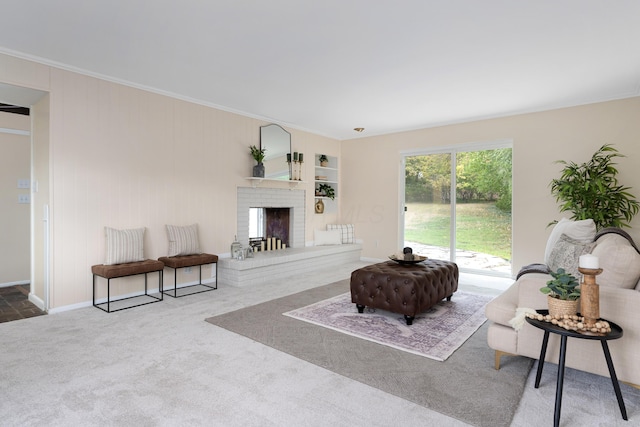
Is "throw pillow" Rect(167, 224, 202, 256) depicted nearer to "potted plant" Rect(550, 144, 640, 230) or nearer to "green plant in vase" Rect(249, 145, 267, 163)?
"green plant in vase" Rect(249, 145, 267, 163)

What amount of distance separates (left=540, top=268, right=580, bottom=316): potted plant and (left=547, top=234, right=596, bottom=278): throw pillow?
102 cm

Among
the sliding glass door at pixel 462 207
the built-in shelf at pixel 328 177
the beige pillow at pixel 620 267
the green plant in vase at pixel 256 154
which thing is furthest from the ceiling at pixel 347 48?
the built-in shelf at pixel 328 177

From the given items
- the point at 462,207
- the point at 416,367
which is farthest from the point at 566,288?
the point at 462,207

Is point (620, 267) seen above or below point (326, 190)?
below

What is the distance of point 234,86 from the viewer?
4.24 m

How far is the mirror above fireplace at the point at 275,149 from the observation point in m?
5.82

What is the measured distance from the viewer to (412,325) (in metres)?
3.28

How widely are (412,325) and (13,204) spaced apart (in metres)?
5.37

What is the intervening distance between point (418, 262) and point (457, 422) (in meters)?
2.16

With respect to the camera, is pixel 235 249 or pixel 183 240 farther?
pixel 235 249

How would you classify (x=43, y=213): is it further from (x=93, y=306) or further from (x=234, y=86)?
(x=234, y=86)

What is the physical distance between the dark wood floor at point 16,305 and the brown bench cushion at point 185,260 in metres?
1.26

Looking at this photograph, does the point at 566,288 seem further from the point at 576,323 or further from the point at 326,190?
the point at 326,190

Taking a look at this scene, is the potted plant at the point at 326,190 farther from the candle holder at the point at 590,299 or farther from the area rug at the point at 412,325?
the candle holder at the point at 590,299
